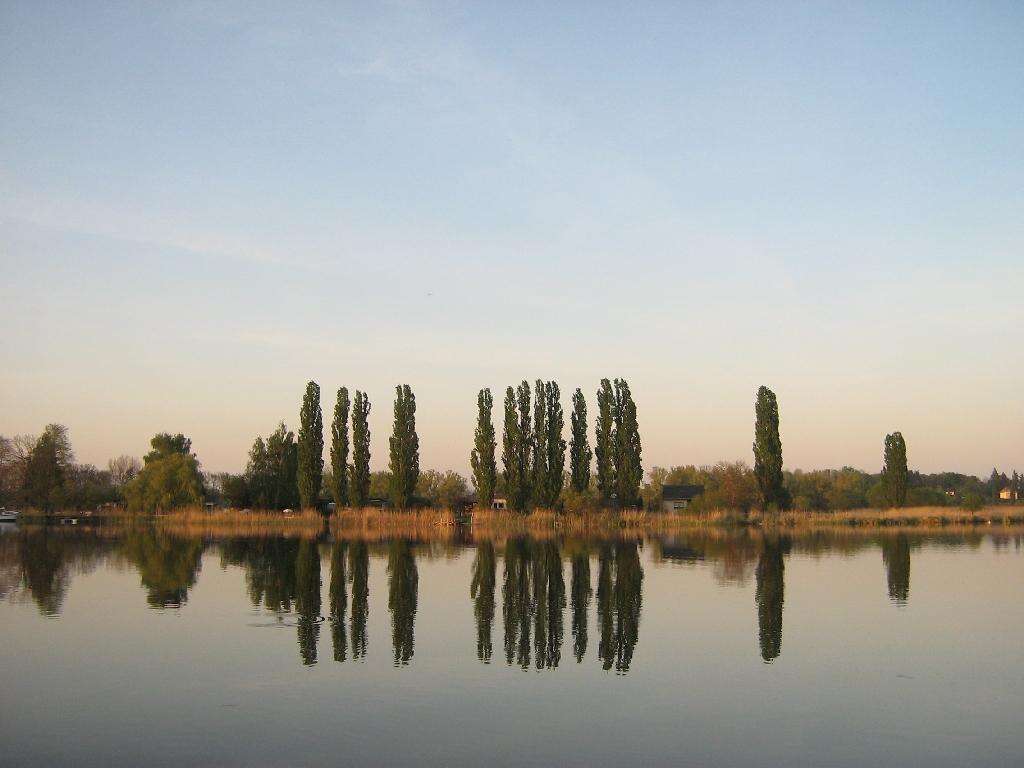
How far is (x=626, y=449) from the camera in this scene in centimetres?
5747

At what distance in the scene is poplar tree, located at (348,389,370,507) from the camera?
2271 inches

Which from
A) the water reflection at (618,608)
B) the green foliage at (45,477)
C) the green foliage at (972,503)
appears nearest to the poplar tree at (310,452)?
the green foliage at (45,477)

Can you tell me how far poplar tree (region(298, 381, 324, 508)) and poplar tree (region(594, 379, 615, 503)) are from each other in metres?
18.3

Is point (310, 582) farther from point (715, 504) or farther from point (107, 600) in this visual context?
point (715, 504)

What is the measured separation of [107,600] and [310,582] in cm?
464

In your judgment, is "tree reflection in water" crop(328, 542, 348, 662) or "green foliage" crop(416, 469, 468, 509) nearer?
"tree reflection in water" crop(328, 542, 348, 662)

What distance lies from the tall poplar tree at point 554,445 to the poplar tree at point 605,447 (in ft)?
8.91

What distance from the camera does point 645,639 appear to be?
1362 cm

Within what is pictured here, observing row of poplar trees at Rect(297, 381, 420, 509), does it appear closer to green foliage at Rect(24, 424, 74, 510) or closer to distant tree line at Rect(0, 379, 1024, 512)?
distant tree line at Rect(0, 379, 1024, 512)

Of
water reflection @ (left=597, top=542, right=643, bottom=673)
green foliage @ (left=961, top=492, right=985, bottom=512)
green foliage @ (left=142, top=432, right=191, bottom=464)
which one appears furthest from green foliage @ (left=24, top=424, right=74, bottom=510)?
green foliage @ (left=961, top=492, right=985, bottom=512)

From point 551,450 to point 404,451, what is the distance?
9.53m

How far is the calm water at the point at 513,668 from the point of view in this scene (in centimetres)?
827

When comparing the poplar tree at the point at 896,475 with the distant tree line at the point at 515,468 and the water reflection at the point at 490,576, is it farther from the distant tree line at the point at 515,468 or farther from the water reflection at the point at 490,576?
the water reflection at the point at 490,576

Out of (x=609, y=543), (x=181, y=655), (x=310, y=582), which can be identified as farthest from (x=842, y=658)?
(x=609, y=543)
